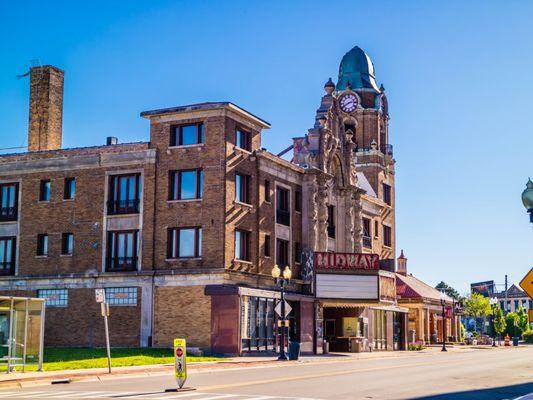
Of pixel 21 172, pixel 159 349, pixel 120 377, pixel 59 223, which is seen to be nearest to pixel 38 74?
pixel 21 172

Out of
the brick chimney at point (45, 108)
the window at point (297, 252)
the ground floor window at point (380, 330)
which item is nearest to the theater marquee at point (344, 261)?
the window at point (297, 252)

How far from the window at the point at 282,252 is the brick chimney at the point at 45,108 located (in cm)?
1648

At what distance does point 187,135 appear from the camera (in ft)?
161

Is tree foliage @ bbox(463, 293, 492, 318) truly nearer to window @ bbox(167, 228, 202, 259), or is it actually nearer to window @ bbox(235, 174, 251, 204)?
window @ bbox(235, 174, 251, 204)

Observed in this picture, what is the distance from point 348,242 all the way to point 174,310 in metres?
19.6

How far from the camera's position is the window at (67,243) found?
169 feet

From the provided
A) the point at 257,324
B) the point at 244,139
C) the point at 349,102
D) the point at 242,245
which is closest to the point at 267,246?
the point at 242,245

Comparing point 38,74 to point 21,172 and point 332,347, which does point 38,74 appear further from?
point 332,347

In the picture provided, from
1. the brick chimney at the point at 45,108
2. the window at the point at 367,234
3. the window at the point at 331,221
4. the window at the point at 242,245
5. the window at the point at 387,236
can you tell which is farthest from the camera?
the window at the point at 387,236

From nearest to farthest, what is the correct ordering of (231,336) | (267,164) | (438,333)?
(231,336)
(267,164)
(438,333)

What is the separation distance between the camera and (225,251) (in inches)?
1847

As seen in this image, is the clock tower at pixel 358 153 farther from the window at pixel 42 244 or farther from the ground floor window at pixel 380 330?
the window at pixel 42 244

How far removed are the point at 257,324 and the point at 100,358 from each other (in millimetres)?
12268

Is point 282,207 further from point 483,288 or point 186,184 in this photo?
point 483,288
